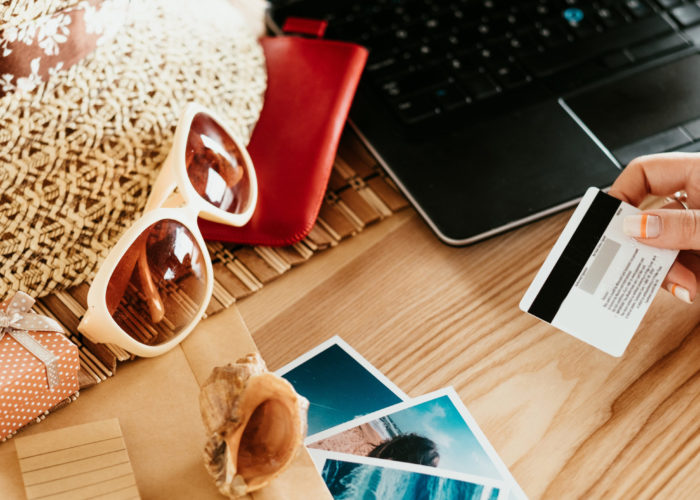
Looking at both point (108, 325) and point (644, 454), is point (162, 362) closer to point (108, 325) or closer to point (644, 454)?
point (108, 325)

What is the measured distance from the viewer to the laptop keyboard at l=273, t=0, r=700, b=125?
69 cm

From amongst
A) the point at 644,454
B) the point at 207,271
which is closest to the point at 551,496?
the point at 644,454

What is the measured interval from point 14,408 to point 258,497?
0.60 ft

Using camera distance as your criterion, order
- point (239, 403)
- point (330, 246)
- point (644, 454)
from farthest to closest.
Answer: point (330, 246), point (644, 454), point (239, 403)

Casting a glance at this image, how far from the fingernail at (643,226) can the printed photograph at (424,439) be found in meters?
0.21

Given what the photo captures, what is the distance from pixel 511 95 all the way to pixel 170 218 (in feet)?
1.25

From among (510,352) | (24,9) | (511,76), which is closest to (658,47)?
(511,76)

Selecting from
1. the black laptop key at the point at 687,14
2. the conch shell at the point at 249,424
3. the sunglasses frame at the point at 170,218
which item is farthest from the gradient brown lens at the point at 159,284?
the black laptop key at the point at 687,14

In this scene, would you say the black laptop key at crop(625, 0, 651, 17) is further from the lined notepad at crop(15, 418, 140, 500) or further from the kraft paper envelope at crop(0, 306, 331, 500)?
the lined notepad at crop(15, 418, 140, 500)

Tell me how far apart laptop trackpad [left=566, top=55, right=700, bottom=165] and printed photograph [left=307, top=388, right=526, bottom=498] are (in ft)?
1.04

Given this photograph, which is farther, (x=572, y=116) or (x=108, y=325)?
(x=572, y=116)

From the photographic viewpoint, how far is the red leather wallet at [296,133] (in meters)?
0.61

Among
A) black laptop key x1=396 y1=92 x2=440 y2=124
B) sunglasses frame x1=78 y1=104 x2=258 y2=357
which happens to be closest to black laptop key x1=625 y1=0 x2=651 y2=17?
black laptop key x1=396 y1=92 x2=440 y2=124

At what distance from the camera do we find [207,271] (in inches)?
22.0
